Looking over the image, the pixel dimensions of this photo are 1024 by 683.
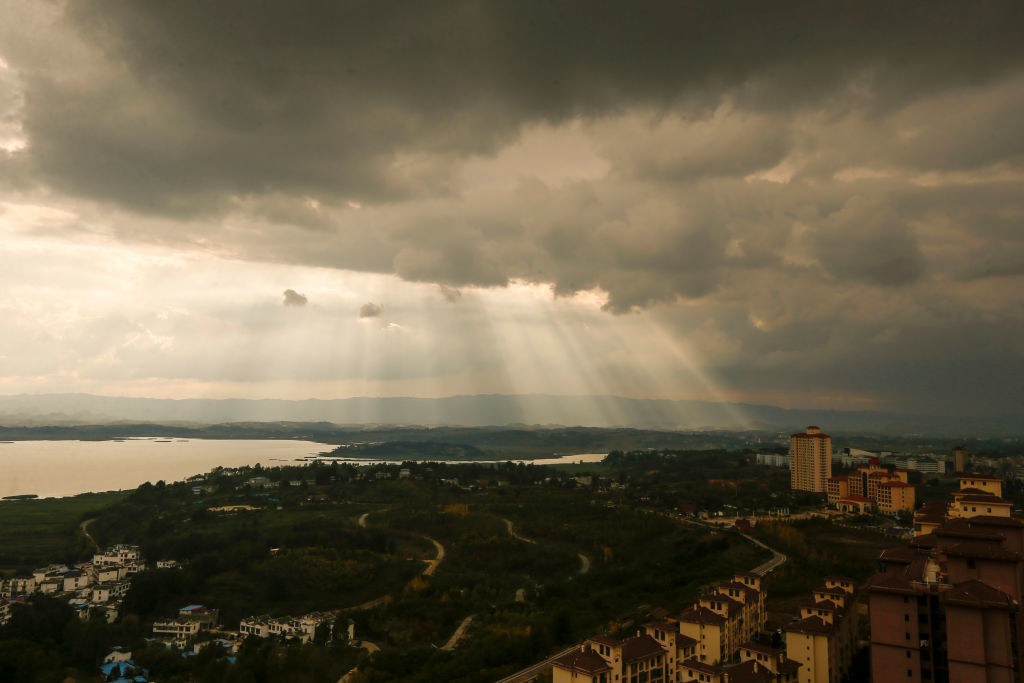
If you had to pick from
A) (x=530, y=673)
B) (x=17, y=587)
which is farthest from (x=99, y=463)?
(x=530, y=673)

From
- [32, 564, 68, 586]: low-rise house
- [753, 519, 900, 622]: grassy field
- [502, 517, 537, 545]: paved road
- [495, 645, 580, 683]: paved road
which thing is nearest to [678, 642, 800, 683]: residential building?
[495, 645, 580, 683]: paved road

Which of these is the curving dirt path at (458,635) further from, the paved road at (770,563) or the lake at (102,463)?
the lake at (102,463)

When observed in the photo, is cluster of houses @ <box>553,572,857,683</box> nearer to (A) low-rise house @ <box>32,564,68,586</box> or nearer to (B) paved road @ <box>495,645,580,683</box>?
(B) paved road @ <box>495,645,580,683</box>

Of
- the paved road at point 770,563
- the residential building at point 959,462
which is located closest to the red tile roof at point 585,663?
the paved road at point 770,563

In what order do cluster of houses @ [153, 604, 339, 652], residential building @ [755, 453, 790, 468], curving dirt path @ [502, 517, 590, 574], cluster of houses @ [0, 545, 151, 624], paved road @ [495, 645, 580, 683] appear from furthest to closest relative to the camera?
residential building @ [755, 453, 790, 468] → curving dirt path @ [502, 517, 590, 574] → cluster of houses @ [0, 545, 151, 624] → cluster of houses @ [153, 604, 339, 652] → paved road @ [495, 645, 580, 683]

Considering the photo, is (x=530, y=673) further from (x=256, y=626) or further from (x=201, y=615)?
(x=201, y=615)

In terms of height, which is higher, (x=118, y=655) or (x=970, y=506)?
(x=970, y=506)
